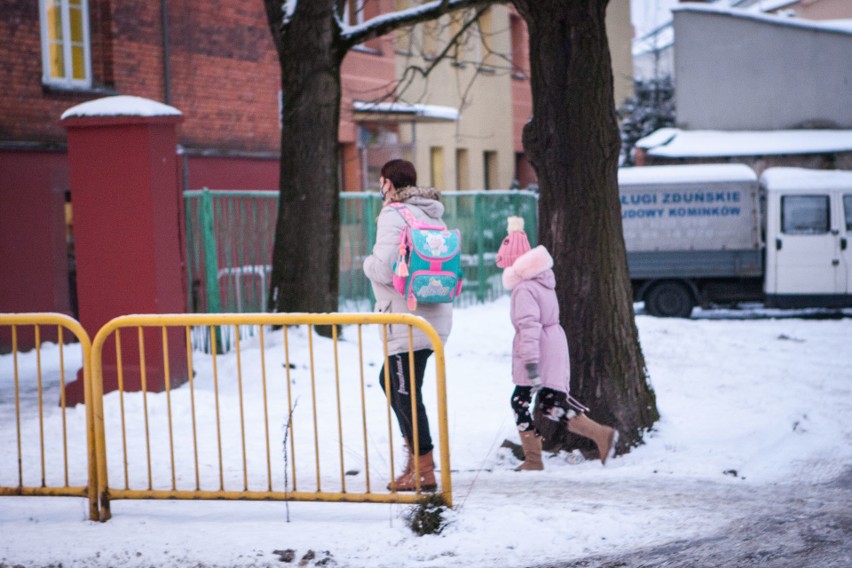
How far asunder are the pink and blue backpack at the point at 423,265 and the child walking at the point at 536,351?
61cm

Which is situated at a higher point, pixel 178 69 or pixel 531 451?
pixel 178 69

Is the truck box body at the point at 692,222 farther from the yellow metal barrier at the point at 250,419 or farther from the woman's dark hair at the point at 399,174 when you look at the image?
the woman's dark hair at the point at 399,174

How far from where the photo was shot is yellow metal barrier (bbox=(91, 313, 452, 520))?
573cm

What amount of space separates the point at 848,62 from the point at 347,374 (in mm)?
19615

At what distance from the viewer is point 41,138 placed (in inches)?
570

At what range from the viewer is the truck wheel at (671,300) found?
1759 cm

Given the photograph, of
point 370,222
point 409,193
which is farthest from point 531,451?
point 370,222

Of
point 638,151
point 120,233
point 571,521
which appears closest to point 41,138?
point 120,233

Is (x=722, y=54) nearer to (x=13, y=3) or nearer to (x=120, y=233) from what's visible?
(x=13, y=3)

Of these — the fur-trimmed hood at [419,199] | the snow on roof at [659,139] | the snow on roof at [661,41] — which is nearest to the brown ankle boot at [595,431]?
the fur-trimmed hood at [419,199]

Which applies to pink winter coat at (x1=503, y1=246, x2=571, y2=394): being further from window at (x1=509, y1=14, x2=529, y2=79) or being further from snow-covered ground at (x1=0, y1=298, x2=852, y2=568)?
window at (x1=509, y1=14, x2=529, y2=79)

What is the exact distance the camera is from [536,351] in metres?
6.64

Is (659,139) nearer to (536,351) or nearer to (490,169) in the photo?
(490,169)

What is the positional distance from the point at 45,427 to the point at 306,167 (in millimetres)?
4175
